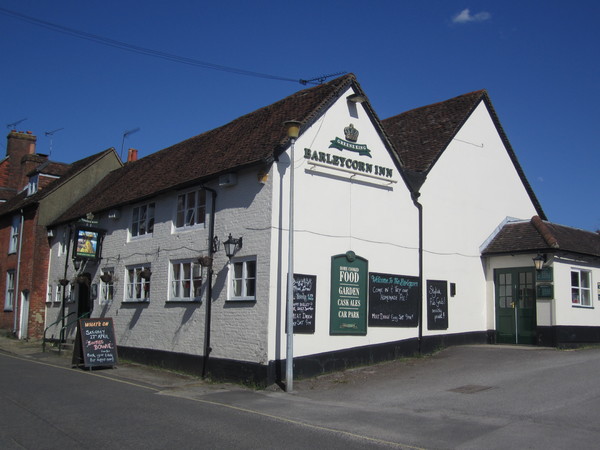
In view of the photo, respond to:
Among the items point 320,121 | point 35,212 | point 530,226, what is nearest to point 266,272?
point 320,121

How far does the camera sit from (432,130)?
2092 centimetres

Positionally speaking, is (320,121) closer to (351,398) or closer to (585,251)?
(351,398)

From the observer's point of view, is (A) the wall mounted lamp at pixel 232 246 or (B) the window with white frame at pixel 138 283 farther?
(B) the window with white frame at pixel 138 283

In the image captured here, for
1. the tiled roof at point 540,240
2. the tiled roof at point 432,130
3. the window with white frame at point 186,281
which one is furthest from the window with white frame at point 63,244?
the tiled roof at point 540,240

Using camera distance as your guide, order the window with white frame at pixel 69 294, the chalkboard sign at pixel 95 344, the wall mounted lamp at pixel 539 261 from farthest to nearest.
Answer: the window with white frame at pixel 69 294, the wall mounted lamp at pixel 539 261, the chalkboard sign at pixel 95 344

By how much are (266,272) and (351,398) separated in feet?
11.6

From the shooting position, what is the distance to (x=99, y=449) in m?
7.71

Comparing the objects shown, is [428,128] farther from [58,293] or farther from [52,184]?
[52,184]

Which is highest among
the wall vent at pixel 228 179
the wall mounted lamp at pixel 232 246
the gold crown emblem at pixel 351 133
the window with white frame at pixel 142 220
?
the gold crown emblem at pixel 351 133

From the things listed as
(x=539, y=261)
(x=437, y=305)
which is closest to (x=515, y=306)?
(x=539, y=261)

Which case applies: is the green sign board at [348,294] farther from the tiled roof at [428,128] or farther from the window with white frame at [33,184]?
the window with white frame at [33,184]

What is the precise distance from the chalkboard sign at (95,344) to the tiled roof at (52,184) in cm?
1099

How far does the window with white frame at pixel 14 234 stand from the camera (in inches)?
1087

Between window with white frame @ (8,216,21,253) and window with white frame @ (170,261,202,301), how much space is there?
44.6ft
